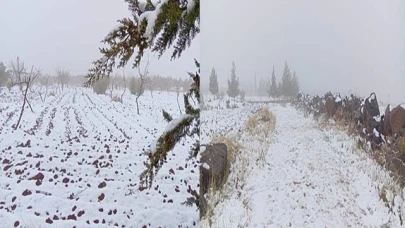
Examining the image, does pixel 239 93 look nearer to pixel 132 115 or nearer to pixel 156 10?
pixel 156 10

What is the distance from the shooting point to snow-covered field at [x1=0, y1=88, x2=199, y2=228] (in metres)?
1.80

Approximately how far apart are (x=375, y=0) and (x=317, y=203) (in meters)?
0.43

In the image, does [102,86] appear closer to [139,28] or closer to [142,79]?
[142,79]

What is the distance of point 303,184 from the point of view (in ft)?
2.68

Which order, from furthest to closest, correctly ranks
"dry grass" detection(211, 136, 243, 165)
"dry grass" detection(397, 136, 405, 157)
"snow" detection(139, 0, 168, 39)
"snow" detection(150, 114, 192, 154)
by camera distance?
"snow" detection(150, 114, 192, 154), "snow" detection(139, 0, 168, 39), "dry grass" detection(211, 136, 243, 165), "dry grass" detection(397, 136, 405, 157)

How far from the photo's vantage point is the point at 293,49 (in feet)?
2.74

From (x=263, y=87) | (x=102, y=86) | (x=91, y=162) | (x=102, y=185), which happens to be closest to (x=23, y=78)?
(x=102, y=86)

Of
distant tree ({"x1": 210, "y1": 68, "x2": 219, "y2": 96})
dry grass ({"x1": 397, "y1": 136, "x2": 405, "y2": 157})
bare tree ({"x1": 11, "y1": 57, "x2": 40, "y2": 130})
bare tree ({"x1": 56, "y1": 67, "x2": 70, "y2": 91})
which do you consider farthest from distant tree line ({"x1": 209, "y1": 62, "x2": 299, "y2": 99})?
bare tree ({"x1": 11, "y1": 57, "x2": 40, "y2": 130})

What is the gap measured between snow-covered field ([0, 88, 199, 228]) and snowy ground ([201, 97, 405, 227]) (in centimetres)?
92

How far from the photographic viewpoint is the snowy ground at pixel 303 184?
2.47 feet

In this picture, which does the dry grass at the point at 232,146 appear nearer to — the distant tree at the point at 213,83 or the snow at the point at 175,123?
the distant tree at the point at 213,83

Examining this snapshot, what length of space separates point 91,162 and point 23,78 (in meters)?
0.49

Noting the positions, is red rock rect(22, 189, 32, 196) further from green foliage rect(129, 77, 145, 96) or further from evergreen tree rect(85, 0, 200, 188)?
evergreen tree rect(85, 0, 200, 188)

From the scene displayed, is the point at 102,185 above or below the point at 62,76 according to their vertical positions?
below
